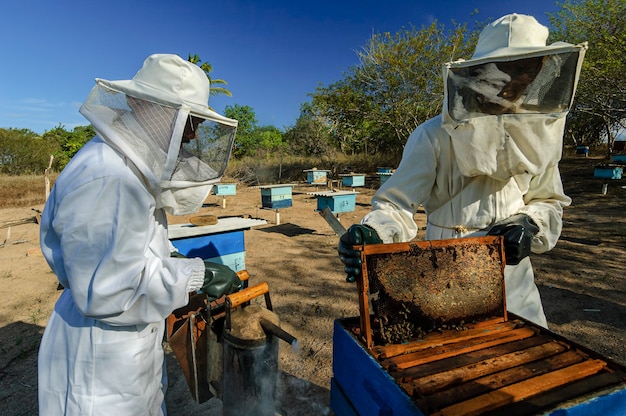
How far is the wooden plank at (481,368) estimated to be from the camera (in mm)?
1020

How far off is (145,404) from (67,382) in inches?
12.5

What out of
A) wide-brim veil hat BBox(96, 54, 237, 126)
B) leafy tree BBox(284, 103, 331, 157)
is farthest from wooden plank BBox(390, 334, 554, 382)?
leafy tree BBox(284, 103, 331, 157)

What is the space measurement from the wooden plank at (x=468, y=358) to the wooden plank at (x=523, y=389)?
0.45 feet

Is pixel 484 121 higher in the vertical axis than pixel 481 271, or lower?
higher

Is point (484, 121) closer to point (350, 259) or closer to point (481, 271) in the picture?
point (481, 271)

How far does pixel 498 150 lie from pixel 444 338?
2.92 feet

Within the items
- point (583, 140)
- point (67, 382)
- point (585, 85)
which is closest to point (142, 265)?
point (67, 382)

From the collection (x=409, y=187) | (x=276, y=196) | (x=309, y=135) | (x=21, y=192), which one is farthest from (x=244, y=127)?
(x=409, y=187)

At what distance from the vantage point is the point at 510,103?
1.58 metres

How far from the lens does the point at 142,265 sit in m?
1.23

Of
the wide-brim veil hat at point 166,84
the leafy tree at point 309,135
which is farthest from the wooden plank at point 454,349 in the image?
the leafy tree at point 309,135

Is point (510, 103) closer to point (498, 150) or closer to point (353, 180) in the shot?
point (498, 150)

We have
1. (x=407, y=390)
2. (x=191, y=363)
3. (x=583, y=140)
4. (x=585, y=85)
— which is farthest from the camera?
(x=583, y=140)

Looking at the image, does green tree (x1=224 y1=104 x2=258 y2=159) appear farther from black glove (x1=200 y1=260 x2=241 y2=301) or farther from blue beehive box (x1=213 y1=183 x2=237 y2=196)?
black glove (x1=200 y1=260 x2=241 y2=301)
